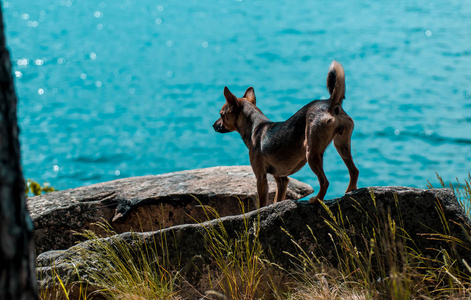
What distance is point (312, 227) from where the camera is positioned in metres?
3.51

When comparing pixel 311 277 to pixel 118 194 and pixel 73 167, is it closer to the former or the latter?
pixel 118 194

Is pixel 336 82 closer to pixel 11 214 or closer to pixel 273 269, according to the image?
pixel 273 269

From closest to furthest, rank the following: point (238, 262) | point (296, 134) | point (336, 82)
Answer: point (238, 262)
point (336, 82)
point (296, 134)

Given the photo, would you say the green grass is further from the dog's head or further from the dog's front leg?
the dog's head

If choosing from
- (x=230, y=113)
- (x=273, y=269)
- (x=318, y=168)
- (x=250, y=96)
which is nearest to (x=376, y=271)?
(x=273, y=269)

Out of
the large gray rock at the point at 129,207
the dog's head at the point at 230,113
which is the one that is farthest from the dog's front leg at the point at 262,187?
the dog's head at the point at 230,113

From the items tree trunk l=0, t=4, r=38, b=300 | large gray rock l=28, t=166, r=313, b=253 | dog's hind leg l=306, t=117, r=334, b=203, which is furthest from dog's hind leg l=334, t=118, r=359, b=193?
tree trunk l=0, t=4, r=38, b=300

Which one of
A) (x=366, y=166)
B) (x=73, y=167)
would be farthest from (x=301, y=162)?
(x=73, y=167)

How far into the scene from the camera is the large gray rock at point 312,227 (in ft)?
11.1

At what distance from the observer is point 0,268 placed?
1.60m

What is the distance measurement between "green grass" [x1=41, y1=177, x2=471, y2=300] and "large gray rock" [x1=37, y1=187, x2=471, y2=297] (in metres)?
0.03

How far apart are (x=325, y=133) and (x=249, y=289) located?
106cm

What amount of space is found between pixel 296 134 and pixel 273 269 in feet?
3.07

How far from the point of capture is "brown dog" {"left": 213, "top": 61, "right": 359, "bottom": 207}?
3.52 metres
